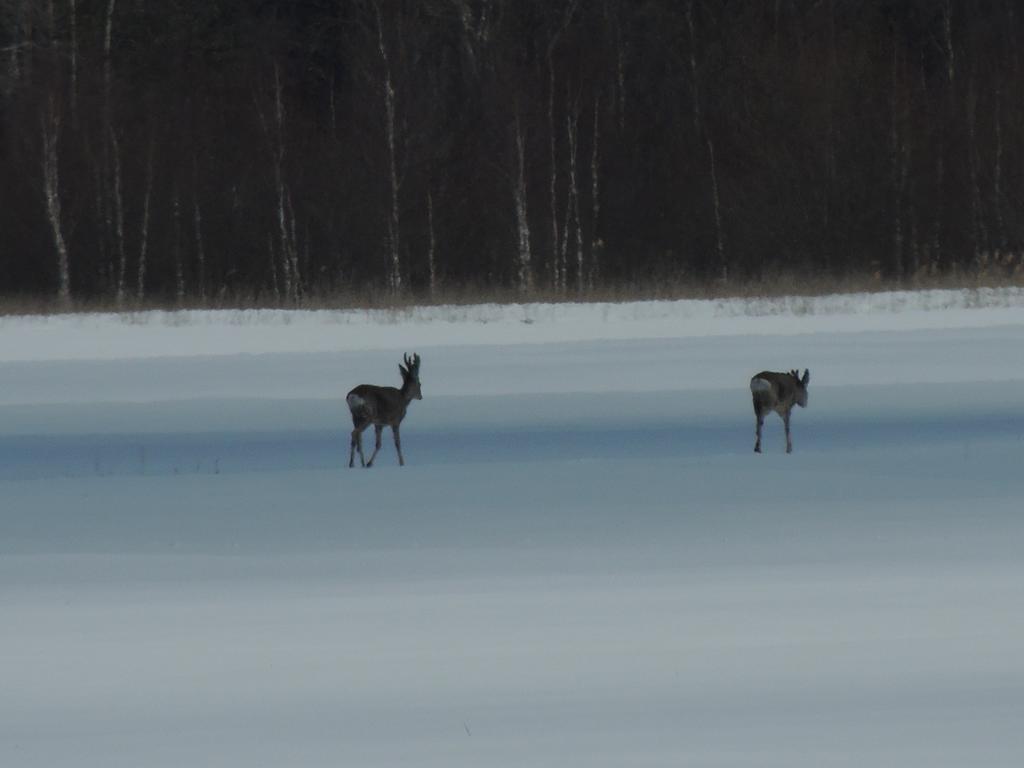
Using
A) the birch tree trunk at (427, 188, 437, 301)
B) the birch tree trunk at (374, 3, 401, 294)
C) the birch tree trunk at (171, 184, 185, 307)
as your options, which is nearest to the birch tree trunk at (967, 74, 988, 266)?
the birch tree trunk at (427, 188, 437, 301)

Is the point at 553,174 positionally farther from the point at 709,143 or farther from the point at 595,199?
the point at 709,143

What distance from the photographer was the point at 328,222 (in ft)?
120

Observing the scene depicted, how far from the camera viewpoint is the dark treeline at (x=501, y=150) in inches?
1329

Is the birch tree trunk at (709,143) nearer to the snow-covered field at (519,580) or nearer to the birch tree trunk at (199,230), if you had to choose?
the birch tree trunk at (199,230)

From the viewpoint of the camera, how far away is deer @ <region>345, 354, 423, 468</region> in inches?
458

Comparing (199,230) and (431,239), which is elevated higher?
(199,230)

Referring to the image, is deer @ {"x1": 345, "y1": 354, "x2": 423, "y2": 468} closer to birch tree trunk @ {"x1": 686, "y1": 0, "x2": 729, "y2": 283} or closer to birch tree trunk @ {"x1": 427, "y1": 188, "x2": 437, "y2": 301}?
birch tree trunk @ {"x1": 427, "y1": 188, "x2": 437, "y2": 301}

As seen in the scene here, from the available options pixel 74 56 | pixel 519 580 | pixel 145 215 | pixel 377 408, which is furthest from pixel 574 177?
pixel 519 580

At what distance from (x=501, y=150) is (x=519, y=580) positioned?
90.6ft

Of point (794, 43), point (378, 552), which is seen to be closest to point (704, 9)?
point (794, 43)

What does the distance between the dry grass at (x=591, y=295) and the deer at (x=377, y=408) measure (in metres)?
13.9

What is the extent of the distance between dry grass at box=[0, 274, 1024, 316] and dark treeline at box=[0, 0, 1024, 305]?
11.3ft

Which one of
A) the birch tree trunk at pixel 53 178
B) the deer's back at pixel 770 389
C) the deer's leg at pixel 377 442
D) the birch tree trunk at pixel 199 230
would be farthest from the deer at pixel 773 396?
the birch tree trunk at pixel 199 230

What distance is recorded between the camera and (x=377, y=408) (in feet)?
38.7
